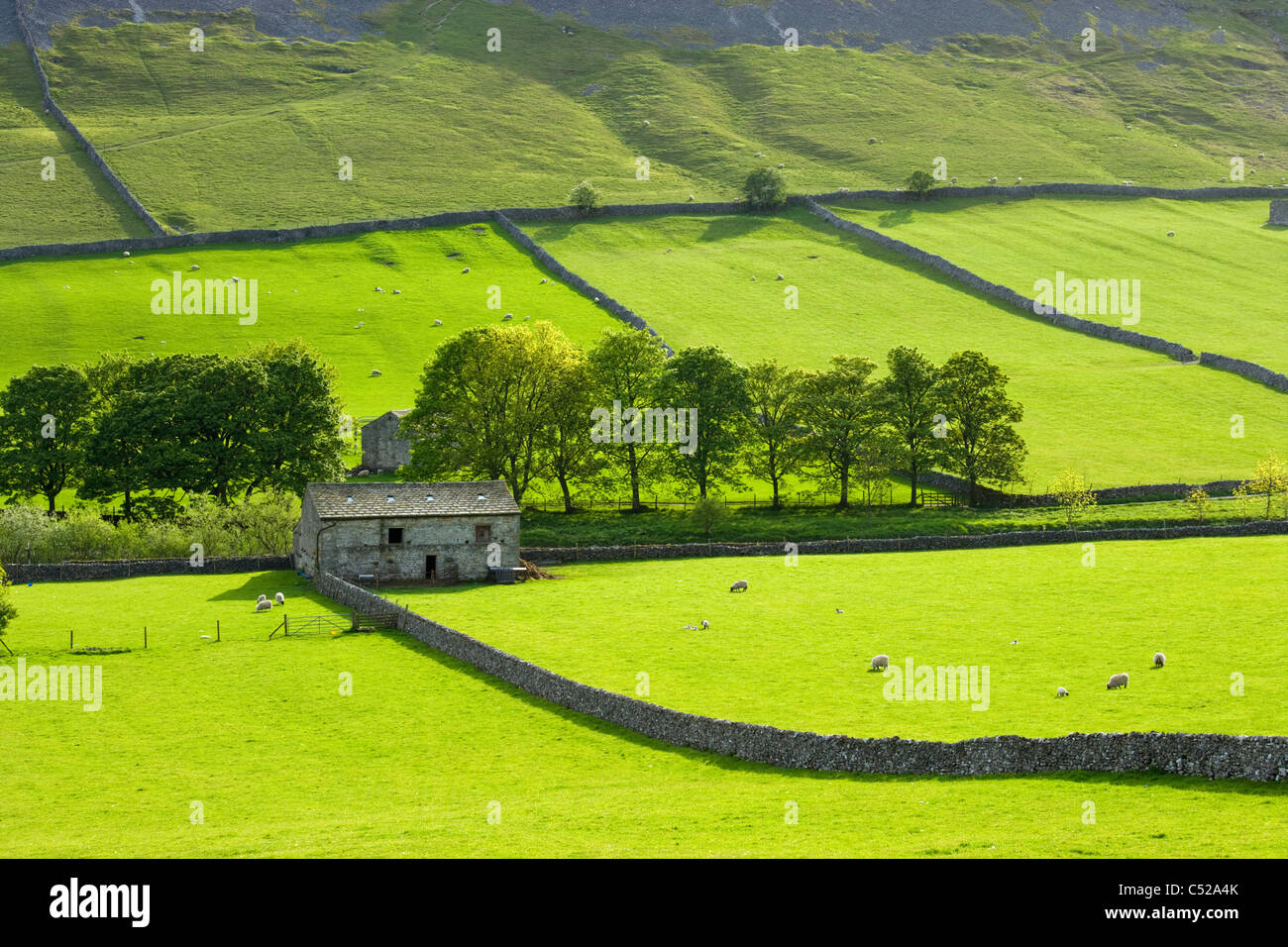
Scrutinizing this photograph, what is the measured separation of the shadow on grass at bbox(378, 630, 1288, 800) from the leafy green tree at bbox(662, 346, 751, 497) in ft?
114

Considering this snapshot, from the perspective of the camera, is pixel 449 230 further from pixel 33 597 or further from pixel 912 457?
pixel 33 597

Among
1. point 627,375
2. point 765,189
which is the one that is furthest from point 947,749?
point 765,189

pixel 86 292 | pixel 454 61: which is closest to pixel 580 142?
pixel 454 61

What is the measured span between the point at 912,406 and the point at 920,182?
221 ft

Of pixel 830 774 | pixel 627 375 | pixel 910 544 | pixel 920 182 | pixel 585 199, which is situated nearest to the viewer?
pixel 830 774

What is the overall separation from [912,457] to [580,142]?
91.5 meters

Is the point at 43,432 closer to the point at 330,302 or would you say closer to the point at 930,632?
the point at 330,302

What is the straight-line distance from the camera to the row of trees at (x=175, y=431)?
73125mm

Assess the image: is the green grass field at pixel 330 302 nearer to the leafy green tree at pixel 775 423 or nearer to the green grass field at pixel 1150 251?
the leafy green tree at pixel 775 423

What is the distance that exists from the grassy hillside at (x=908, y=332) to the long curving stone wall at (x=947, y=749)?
47.9 metres

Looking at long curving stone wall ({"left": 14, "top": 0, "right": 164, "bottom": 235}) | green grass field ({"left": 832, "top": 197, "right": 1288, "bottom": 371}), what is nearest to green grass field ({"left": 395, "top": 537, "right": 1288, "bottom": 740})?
green grass field ({"left": 832, "top": 197, "right": 1288, "bottom": 371})

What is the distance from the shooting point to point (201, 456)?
73.7m

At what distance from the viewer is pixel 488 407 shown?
7925 cm

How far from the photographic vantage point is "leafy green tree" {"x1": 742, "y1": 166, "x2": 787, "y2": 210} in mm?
139000
